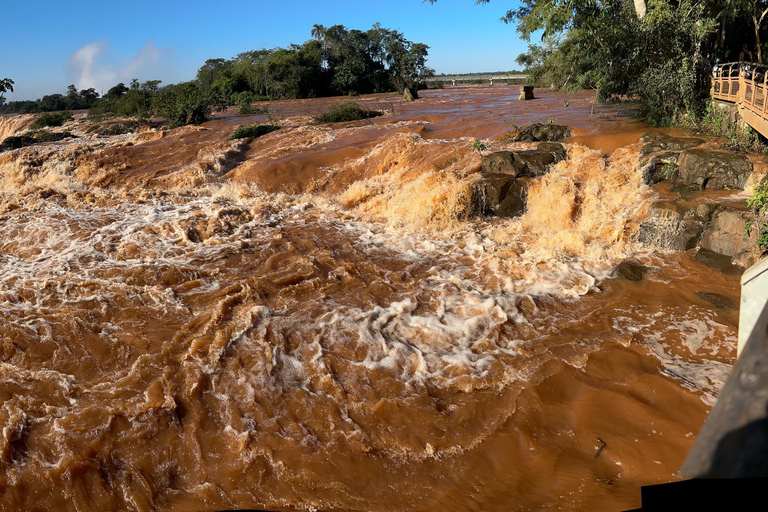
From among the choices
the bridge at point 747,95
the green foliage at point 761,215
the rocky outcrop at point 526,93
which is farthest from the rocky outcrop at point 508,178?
the rocky outcrop at point 526,93

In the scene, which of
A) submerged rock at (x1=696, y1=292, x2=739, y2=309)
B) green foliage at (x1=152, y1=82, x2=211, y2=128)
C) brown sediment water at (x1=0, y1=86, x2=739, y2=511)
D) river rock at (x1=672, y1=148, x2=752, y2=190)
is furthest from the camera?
green foliage at (x1=152, y1=82, x2=211, y2=128)

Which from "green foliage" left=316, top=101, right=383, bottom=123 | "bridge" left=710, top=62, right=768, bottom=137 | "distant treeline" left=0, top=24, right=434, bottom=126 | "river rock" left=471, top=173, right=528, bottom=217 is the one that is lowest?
"river rock" left=471, top=173, right=528, bottom=217

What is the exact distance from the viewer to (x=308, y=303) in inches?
253

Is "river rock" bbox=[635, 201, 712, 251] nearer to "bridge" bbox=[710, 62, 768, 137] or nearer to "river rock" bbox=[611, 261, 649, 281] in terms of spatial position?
"river rock" bbox=[611, 261, 649, 281]

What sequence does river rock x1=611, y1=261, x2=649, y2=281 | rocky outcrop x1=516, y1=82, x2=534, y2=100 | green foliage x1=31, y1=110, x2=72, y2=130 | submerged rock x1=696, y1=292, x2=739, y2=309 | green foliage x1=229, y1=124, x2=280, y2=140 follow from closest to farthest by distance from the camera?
submerged rock x1=696, y1=292, x2=739, y2=309, river rock x1=611, y1=261, x2=649, y2=281, green foliage x1=229, y1=124, x2=280, y2=140, rocky outcrop x1=516, y1=82, x2=534, y2=100, green foliage x1=31, y1=110, x2=72, y2=130

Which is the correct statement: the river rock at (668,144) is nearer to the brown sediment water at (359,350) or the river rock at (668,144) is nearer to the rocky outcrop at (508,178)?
the brown sediment water at (359,350)

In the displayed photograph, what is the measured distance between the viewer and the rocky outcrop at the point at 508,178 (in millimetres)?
9227

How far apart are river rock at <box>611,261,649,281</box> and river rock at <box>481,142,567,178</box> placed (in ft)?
10.3

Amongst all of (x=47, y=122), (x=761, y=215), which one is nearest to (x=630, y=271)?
(x=761, y=215)

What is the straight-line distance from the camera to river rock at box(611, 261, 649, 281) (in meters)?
6.70

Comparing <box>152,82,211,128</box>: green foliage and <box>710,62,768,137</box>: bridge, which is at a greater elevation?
<box>152,82,211,128</box>: green foliage

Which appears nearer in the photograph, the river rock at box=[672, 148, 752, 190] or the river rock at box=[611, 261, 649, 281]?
the river rock at box=[611, 261, 649, 281]

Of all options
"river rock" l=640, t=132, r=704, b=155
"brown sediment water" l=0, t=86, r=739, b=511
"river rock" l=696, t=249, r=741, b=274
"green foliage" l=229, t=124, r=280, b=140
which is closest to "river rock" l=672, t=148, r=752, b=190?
"brown sediment water" l=0, t=86, r=739, b=511

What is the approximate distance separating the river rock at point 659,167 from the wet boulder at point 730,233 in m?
1.73
